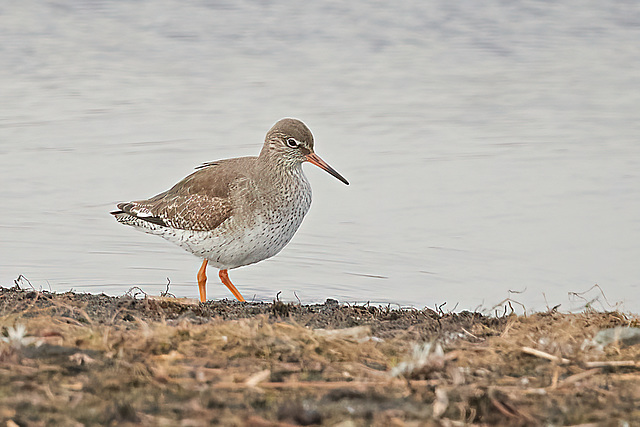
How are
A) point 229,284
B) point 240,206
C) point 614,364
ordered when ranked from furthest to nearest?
1. point 229,284
2. point 240,206
3. point 614,364

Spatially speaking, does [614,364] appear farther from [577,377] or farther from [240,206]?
[240,206]

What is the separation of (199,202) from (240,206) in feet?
1.42

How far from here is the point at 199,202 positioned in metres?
7.68

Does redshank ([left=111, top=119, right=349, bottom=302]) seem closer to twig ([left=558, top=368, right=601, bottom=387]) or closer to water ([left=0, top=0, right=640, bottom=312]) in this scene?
water ([left=0, top=0, right=640, bottom=312])

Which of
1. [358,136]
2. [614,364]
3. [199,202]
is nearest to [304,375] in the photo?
[614,364]

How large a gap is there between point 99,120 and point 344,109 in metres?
3.36

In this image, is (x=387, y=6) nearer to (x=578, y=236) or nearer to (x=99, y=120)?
(x=99, y=120)

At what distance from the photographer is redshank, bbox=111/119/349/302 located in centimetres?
746

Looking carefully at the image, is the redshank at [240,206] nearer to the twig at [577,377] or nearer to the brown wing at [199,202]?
the brown wing at [199,202]

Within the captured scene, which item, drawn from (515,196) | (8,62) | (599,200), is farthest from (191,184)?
(8,62)

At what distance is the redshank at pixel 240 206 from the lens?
7.46 metres

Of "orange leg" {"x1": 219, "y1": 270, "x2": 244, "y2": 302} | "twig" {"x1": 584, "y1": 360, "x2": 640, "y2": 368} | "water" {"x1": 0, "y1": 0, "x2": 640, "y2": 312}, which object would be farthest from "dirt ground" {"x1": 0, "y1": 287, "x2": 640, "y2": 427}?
"water" {"x1": 0, "y1": 0, "x2": 640, "y2": 312}

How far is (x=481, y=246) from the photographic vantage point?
8.41 m

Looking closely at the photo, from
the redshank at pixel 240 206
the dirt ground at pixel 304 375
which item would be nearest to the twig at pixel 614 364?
the dirt ground at pixel 304 375
